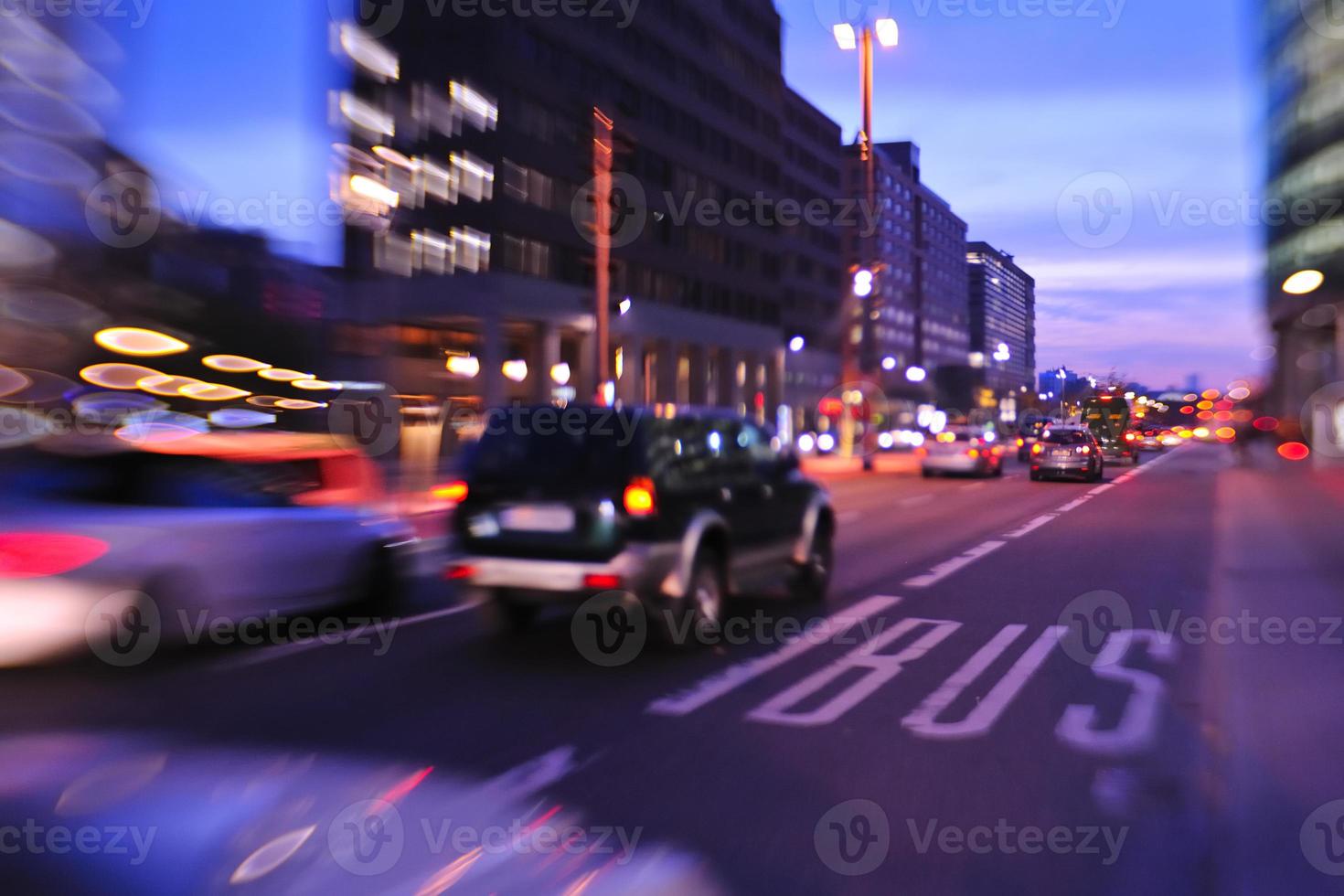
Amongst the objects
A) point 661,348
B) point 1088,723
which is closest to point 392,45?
point 661,348

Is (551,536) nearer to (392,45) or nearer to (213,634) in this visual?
(213,634)

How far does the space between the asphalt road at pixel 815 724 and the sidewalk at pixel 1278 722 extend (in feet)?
0.49

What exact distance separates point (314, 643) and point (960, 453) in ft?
88.4

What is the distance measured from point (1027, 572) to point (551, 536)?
22.1 feet

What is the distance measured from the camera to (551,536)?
7.41m

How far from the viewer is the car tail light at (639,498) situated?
7.27 meters

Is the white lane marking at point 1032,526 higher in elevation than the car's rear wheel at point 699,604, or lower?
lower

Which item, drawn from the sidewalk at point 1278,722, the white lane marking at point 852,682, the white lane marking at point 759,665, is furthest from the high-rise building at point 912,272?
the white lane marking at point 852,682

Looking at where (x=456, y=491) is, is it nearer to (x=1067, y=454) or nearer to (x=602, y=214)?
(x=602, y=214)

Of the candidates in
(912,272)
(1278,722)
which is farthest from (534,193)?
(912,272)

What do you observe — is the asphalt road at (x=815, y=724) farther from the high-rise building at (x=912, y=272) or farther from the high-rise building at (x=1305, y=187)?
the high-rise building at (x=912, y=272)

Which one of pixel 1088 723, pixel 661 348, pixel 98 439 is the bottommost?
pixel 1088 723

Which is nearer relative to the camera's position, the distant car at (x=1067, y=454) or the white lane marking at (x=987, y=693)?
the white lane marking at (x=987, y=693)

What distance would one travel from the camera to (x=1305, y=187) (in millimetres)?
64562
